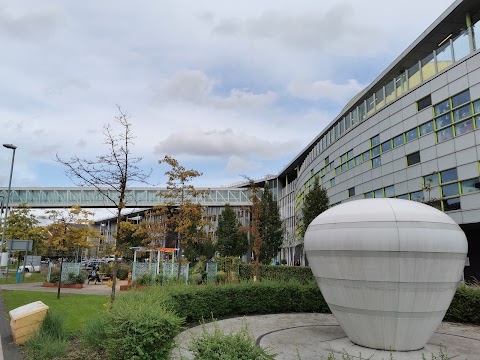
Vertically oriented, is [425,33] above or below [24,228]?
above

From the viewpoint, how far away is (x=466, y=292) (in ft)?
46.3

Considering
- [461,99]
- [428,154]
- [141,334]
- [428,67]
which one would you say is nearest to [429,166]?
[428,154]

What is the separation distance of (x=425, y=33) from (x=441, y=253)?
26731 mm

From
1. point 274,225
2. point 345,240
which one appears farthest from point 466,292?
point 274,225

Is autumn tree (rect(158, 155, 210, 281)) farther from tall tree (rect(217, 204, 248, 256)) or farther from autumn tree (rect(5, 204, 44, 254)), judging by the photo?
tall tree (rect(217, 204, 248, 256))

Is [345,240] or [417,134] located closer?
[345,240]

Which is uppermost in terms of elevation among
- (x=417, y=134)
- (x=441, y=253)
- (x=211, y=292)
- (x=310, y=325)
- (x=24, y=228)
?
(x=417, y=134)

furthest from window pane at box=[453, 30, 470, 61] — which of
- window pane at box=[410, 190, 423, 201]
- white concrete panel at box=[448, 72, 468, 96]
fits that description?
window pane at box=[410, 190, 423, 201]

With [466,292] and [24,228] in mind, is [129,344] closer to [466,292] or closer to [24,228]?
[466,292]

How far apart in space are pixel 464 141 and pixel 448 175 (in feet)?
9.15

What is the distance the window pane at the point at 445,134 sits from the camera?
2684 cm

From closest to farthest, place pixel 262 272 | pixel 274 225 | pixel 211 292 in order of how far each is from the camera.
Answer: pixel 211 292 < pixel 262 272 < pixel 274 225

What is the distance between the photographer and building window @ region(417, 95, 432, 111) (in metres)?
29.0

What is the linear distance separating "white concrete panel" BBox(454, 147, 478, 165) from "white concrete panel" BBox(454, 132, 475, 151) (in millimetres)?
282
